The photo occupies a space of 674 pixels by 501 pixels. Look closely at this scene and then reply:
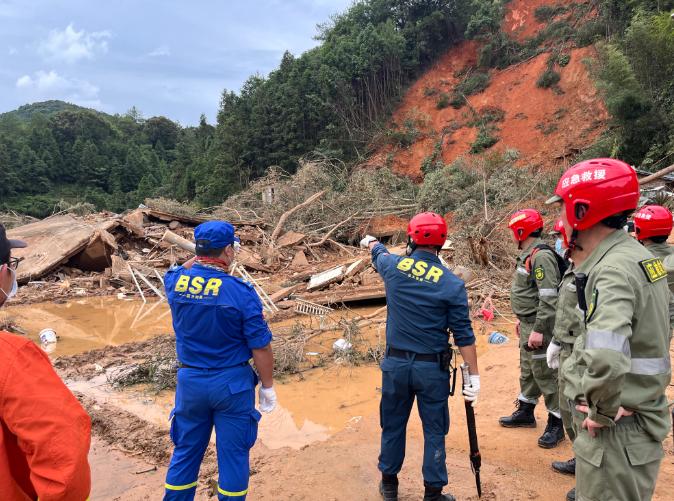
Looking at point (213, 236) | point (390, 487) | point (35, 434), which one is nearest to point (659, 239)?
point (390, 487)

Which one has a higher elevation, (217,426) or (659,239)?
(659,239)

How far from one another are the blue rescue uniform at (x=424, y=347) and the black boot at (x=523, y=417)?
167 centimetres

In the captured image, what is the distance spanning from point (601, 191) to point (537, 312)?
217 cm

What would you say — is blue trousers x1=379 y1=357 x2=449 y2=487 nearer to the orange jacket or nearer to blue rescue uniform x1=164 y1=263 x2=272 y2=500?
blue rescue uniform x1=164 y1=263 x2=272 y2=500

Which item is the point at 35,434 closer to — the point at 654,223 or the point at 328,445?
the point at 328,445

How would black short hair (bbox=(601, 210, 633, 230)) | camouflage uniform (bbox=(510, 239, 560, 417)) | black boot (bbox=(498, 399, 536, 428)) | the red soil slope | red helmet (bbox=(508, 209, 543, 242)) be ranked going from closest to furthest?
black short hair (bbox=(601, 210, 633, 230)), camouflage uniform (bbox=(510, 239, 560, 417)), red helmet (bbox=(508, 209, 543, 242)), black boot (bbox=(498, 399, 536, 428)), the red soil slope

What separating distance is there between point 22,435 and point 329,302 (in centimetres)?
877

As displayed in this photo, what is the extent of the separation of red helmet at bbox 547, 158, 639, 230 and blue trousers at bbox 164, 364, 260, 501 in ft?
6.66

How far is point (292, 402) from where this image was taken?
563 centimetres

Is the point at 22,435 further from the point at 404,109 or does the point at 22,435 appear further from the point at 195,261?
the point at 404,109

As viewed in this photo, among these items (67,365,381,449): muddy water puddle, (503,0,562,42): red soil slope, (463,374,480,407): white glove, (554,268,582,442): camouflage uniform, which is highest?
(503,0,562,42): red soil slope

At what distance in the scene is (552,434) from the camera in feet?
13.1

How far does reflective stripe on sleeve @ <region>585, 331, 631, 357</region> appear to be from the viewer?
1.75 m

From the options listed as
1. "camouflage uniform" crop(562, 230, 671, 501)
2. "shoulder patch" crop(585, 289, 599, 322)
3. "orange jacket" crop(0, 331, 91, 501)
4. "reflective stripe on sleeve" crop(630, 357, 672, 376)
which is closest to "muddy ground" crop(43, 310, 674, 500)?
"camouflage uniform" crop(562, 230, 671, 501)
